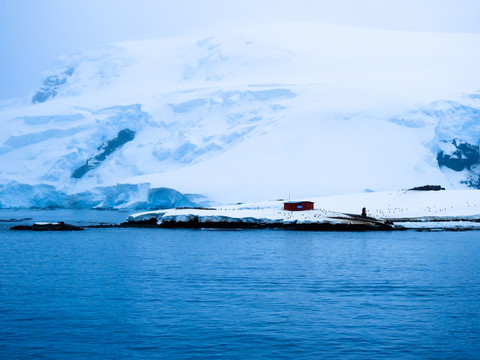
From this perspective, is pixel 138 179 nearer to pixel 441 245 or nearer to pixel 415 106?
pixel 415 106

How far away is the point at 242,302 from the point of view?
17656mm

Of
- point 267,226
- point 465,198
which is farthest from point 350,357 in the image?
point 465,198

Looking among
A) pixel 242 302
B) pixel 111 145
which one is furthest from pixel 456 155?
pixel 242 302

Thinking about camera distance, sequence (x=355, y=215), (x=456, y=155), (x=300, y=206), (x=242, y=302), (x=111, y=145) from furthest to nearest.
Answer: (x=111, y=145) → (x=456, y=155) → (x=300, y=206) → (x=355, y=215) → (x=242, y=302)

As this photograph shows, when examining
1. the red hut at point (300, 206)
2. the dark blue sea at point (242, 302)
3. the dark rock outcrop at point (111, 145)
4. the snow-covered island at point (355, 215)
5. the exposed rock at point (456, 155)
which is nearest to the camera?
the dark blue sea at point (242, 302)

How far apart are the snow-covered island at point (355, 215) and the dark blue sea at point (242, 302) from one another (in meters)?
11.5

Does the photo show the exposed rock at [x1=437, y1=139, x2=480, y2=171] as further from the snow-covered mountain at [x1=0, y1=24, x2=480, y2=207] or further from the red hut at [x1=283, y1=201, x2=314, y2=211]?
the red hut at [x1=283, y1=201, x2=314, y2=211]

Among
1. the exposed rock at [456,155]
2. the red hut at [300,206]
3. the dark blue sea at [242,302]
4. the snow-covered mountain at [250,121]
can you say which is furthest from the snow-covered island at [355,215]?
the exposed rock at [456,155]

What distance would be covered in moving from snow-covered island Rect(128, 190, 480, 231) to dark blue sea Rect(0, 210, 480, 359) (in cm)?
1152

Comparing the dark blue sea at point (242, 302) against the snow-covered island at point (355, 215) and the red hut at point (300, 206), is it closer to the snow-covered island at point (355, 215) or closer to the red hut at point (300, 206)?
the snow-covered island at point (355, 215)

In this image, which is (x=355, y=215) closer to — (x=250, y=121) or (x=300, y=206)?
(x=300, y=206)

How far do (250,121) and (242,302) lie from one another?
63749 mm

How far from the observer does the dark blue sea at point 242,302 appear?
44.6 feet

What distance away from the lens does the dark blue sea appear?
1359cm
